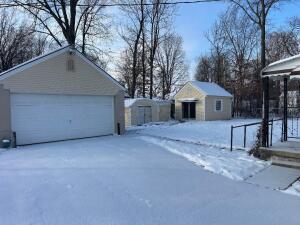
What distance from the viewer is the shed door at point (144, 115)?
28623mm

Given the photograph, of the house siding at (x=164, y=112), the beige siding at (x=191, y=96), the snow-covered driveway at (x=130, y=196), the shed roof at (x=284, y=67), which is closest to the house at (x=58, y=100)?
the snow-covered driveway at (x=130, y=196)

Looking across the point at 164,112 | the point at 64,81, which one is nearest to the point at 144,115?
the point at 164,112

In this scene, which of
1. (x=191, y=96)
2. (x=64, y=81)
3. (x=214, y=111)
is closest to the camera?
(x=64, y=81)

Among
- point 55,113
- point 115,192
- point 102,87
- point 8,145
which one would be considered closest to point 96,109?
point 102,87

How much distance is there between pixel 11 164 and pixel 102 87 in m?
8.39

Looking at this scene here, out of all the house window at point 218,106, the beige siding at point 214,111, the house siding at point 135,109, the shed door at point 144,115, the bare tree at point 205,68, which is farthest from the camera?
the bare tree at point 205,68

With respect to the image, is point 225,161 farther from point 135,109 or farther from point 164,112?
point 164,112

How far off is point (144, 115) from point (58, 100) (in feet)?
49.1

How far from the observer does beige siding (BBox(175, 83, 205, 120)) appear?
103 ft

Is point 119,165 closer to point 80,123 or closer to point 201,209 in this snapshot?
point 201,209

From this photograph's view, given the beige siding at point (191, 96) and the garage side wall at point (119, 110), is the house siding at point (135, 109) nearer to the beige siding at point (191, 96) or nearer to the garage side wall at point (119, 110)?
the beige siding at point (191, 96)

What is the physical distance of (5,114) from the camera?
12672mm

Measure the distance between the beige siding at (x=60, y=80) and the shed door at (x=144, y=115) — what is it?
1142 cm

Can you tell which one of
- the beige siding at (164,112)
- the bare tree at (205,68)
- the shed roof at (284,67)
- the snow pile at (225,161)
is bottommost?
the snow pile at (225,161)
